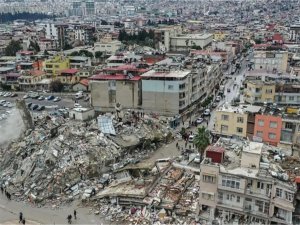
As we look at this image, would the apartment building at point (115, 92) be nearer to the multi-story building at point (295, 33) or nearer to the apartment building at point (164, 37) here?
the apartment building at point (164, 37)

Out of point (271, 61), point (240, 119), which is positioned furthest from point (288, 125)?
point (271, 61)

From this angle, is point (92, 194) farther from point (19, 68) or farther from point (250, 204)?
point (19, 68)

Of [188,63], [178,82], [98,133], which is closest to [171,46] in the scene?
[188,63]

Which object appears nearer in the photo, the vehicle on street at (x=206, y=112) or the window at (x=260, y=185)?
the window at (x=260, y=185)

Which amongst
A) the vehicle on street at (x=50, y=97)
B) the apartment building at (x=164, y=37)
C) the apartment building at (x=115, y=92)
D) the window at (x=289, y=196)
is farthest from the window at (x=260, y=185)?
the apartment building at (x=164, y=37)

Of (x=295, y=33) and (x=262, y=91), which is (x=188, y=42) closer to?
(x=295, y=33)

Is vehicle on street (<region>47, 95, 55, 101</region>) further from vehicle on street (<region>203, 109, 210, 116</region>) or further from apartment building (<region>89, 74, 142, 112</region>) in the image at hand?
vehicle on street (<region>203, 109, 210, 116</region>)
